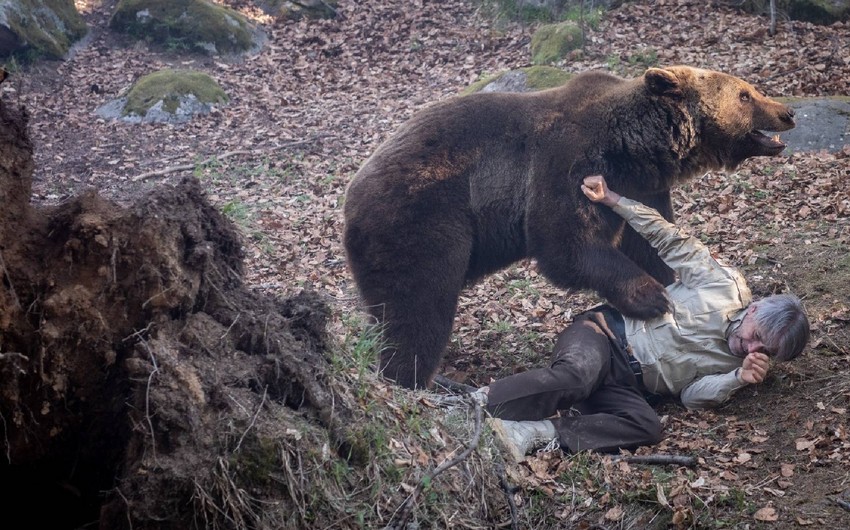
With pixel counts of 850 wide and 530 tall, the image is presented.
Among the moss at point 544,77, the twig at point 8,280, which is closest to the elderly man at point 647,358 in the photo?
the twig at point 8,280

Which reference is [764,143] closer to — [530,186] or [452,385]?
[530,186]

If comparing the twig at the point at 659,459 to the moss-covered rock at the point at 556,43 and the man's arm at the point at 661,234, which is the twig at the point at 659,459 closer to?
the man's arm at the point at 661,234

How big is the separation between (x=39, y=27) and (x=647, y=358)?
41.5ft

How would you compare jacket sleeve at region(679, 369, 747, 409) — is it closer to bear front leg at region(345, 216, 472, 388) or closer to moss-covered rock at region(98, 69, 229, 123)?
bear front leg at region(345, 216, 472, 388)

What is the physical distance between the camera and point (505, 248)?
262 inches

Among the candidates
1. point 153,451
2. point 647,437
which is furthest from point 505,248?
point 153,451

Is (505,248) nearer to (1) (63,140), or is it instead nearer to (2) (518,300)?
(2) (518,300)

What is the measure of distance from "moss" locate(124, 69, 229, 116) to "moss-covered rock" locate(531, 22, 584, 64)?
5497mm

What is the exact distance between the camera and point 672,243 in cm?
627

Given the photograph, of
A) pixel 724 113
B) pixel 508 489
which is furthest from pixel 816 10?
pixel 508 489

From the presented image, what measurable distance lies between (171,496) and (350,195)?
Answer: 3.61 m

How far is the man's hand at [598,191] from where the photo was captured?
6285mm

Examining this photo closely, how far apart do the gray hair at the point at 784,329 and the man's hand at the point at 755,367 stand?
0.33ft

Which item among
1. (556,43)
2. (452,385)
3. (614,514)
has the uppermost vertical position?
(556,43)
